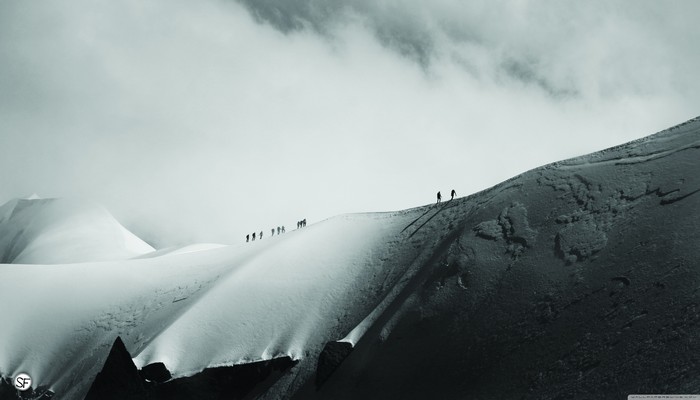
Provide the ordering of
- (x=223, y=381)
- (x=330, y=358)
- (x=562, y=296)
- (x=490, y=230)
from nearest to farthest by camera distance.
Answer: (x=562, y=296) → (x=330, y=358) → (x=223, y=381) → (x=490, y=230)

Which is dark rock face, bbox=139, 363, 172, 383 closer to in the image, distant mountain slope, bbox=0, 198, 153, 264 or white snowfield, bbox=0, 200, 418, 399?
white snowfield, bbox=0, 200, 418, 399

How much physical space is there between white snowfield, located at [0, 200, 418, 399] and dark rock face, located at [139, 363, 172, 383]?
55cm

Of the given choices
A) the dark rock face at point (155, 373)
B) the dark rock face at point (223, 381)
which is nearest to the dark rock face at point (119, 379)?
the dark rock face at point (155, 373)

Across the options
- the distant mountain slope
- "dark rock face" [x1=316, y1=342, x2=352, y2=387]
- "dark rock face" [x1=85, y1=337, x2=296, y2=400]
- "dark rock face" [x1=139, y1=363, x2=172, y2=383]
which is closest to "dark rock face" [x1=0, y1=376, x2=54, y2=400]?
"dark rock face" [x1=85, y1=337, x2=296, y2=400]

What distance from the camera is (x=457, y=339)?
78.3 ft

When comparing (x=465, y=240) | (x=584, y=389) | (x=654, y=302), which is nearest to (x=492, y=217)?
(x=465, y=240)

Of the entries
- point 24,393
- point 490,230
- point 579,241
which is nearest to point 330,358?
point 490,230

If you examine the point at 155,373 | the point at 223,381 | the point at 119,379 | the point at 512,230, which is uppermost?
the point at 512,230

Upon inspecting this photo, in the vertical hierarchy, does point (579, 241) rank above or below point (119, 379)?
above

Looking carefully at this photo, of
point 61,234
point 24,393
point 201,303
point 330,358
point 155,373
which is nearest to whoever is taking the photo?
point 330,358

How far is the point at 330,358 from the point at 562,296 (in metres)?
10.7

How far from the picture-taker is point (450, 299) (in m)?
26.5

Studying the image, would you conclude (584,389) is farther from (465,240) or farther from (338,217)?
(338,217)

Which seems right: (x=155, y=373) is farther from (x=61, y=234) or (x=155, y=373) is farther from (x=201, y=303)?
(x=61, y=234)
